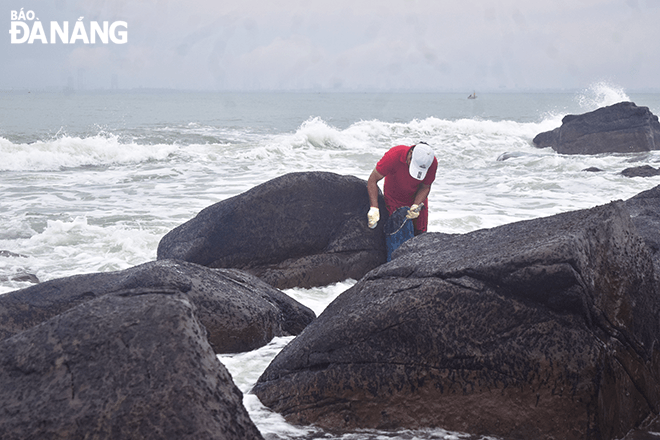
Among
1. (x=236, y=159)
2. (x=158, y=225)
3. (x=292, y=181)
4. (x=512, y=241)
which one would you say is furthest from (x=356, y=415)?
(x=236, y=159)

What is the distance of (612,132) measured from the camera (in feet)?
64.7

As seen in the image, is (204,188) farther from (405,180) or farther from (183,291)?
(183,291)

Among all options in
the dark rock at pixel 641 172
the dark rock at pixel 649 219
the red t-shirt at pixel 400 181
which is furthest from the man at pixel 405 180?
the dark rock at pixel 641 172

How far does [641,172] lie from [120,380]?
47.9ft

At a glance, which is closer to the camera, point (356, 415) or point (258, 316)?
point (356, 415)

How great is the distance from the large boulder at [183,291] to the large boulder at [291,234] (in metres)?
1.49

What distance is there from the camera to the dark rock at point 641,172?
Result: 46.0 ft

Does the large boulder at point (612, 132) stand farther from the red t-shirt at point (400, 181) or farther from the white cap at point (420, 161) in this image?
the white cap at point (420, 161)

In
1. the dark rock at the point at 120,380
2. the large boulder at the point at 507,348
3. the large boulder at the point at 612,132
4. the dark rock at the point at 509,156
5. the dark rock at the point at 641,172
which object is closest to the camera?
the dark rock at the point at 120,380

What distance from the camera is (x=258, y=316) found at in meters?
4.18

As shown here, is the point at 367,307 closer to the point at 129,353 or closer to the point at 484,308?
the point at 484,308

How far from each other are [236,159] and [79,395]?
1665 centimetres

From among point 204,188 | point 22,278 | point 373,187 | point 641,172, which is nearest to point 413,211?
point 373,187

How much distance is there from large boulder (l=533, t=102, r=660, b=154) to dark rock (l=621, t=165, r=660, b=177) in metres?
5.45
